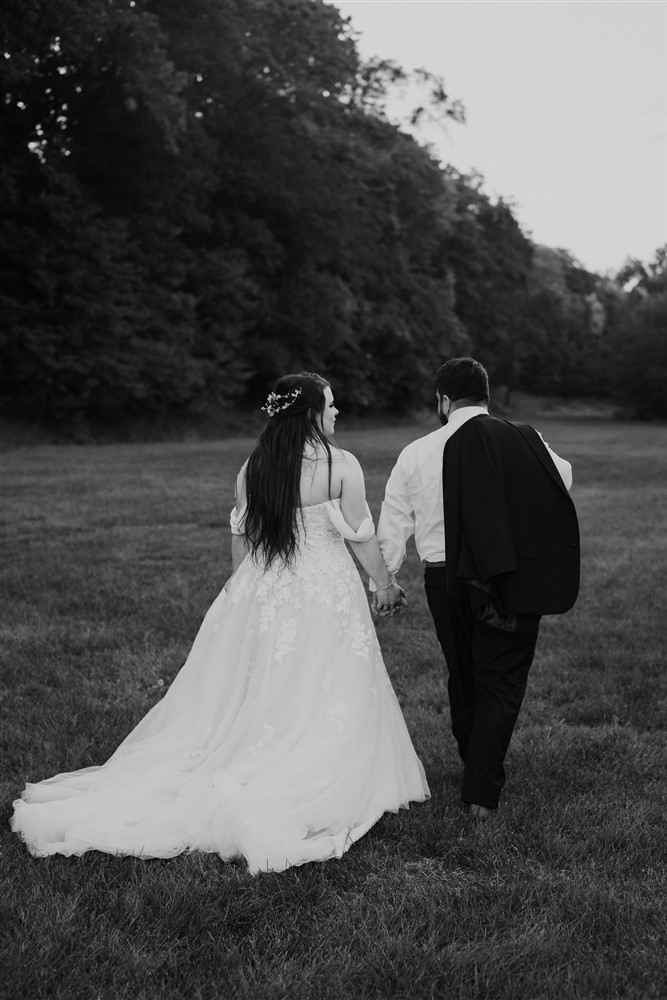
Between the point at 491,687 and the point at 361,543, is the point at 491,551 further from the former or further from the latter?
the point at 361,543

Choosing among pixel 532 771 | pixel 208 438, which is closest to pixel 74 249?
pixel 208 438

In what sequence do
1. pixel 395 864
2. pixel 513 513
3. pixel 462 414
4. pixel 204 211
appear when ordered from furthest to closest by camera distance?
pixel 204 211 → pixel 462 414 → pixel 513 513 → pixel 395 864

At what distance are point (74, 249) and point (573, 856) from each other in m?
29.5

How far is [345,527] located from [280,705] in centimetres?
95

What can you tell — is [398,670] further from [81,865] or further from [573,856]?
[81,865]

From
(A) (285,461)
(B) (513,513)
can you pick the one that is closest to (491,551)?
(B) (513,513)

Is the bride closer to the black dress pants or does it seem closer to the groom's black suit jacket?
the black dress pants

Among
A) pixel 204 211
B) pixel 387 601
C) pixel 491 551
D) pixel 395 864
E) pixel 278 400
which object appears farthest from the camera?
pixel 204 211

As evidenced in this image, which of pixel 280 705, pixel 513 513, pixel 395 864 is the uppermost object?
pixel 513 513

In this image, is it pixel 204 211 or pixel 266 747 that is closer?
pixel 266 747

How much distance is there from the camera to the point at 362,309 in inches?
1805

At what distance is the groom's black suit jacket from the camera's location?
14.2 ft

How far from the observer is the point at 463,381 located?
4.63m

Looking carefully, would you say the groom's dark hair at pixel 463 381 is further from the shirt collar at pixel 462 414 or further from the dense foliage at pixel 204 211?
the dense foliage at pixel 204 211
